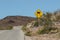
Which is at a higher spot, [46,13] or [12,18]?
[46,13]

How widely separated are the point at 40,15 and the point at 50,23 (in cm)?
250

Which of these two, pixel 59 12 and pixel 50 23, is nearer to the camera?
pixel 50 23

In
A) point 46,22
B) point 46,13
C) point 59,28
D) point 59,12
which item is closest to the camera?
point 59,28

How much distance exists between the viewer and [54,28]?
100ft

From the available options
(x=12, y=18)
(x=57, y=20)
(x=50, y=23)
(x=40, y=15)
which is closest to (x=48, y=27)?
(x=50, y=23)

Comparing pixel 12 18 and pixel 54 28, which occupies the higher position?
pixel 54 28

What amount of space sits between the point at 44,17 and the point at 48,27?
340cm

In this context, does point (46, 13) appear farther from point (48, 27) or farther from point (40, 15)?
Answer: point (48, 27)

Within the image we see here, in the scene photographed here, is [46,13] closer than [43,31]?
No

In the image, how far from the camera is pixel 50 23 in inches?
1257

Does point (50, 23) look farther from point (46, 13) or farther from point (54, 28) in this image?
point (46, 13)

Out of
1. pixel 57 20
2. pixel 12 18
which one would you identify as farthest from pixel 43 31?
pixel 12 18

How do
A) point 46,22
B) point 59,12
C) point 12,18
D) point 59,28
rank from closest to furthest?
point 59,28 → point 46,22 → point 59,12 → point 12,18

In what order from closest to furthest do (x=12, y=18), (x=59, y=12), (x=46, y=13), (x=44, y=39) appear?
(x=44, y=39) < (x=46, y=13) < (x=59, y=12) < (x=12, y=18)
